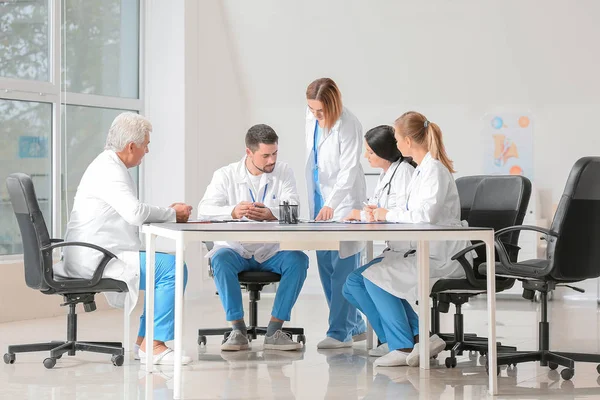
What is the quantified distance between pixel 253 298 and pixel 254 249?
310 mm

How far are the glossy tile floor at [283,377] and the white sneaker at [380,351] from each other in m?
0.05

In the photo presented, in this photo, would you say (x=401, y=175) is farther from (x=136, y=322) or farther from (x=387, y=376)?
(x=136, y=322)

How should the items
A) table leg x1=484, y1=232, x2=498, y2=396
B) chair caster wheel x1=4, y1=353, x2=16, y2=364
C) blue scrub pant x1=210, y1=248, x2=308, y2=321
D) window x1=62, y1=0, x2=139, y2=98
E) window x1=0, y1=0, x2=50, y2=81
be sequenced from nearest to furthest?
table leg x1=484, y1=232, x2=498, y2=396, chair caster wheel x1=4, y1=353, x2=16, y2=364, blue scrub pant x1=210, y1=248, x2=308, y2=321, window x1=0, y1=0, x2=50, y2=81, window x1=62, y1=0, x2=139, y2=98

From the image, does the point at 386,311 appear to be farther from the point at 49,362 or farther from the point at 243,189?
the point at 49,362

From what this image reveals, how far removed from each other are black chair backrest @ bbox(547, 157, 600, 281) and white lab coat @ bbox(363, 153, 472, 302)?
0.50 m

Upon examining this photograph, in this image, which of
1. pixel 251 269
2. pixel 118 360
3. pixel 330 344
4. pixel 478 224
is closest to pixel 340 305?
pixel 330 344

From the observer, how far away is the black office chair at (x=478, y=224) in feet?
14.3

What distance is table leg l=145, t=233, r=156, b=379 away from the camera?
4148 millimetres

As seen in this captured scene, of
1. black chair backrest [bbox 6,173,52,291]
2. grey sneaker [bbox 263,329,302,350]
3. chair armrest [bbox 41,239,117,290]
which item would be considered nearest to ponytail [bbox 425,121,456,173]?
grey sneaker [bbox 263,329,302,350]

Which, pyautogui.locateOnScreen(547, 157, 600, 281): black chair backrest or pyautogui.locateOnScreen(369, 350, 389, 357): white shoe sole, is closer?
pyautogui.locateOnScreen(547, 157, 600, 281): black chair backrest

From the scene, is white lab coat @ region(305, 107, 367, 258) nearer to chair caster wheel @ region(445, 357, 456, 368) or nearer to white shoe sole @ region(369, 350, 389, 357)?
white shoe sole @ region(369, 350, 389, 357)

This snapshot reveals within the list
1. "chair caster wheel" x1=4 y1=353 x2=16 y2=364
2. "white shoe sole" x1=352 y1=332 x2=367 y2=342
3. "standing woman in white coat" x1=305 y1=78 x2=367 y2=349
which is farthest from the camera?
"white shoe sole" x1=352 y1=332 x2=367 y2=342

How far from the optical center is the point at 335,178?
512cm

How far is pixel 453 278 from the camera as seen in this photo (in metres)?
4.39
